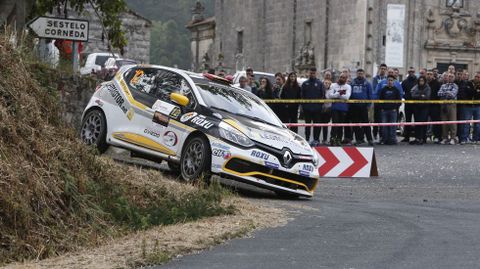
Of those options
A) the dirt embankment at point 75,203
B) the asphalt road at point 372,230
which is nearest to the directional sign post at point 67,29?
the asphalt road at point 372,230

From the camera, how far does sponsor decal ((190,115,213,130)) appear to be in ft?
57.7

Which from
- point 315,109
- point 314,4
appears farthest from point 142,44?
point 315,109

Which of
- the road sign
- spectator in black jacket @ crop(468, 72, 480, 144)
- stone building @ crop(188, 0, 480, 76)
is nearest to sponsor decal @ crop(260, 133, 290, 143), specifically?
the road sign

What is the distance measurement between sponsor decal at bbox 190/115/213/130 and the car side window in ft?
2.00

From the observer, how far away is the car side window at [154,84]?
19.0m

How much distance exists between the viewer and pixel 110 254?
10.9 meters

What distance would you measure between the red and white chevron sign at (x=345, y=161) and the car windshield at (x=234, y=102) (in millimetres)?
2867

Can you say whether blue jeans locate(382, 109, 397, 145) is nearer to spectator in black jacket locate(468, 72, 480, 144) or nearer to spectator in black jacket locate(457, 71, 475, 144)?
spectator in black jacket locate(457, 71, 475, 144)

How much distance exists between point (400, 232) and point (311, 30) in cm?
5018

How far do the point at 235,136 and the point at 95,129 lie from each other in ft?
12.3

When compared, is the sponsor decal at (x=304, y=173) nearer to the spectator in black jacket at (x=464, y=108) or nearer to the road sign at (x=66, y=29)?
the road sign at (x=66, y=29)

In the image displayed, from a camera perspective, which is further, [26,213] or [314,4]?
[314,4]

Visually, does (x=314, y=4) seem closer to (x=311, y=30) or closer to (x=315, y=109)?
(x=311, y=30)

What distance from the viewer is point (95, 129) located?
20109 millimetres
